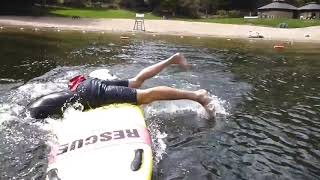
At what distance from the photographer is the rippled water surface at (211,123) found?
29.6ft

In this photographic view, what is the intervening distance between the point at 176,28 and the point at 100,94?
4604 cm

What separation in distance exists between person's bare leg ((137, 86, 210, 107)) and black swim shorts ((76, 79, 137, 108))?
19cm

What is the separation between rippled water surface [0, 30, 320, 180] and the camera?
901 centimetres

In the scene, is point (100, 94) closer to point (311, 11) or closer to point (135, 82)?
point (135, 82)

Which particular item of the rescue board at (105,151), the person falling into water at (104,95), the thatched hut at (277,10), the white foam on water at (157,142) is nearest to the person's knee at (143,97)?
the person falling into water at (104,95)

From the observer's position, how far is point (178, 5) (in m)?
80.1

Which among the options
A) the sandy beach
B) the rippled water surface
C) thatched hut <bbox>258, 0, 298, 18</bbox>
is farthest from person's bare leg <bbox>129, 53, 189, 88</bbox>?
thatched hut <bbox>258, 0, 298, 18</bbox>

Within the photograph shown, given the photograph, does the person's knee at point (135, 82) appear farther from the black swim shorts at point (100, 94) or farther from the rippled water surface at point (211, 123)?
the black swim shorts at point (100, 94)

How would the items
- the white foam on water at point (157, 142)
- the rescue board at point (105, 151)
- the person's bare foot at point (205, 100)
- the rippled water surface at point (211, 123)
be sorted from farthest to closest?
the person's bare foot at point (205, 100) → the white foam on water at point (157, 142) → the rippled water surface at point (211, 123) → the rescue board at point (105, 151)

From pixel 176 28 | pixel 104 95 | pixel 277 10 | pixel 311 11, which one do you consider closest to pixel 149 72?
pixel 104 95

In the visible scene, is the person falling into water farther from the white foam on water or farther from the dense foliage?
the dense foliage

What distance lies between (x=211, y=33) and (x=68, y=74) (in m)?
36.7

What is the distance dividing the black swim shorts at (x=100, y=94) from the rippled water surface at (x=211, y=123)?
3.39 ft

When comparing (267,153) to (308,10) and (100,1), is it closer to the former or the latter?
(308,10)
